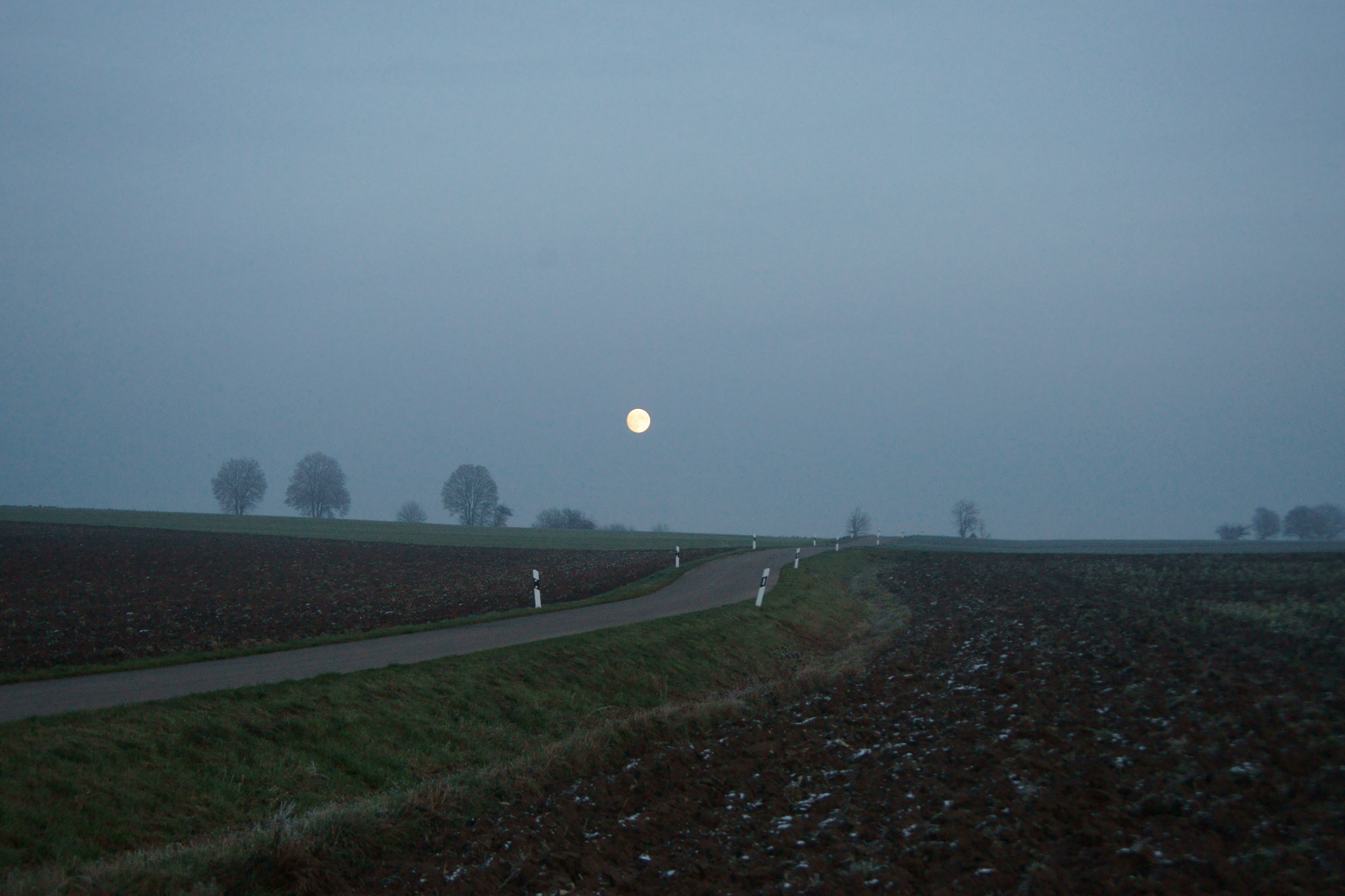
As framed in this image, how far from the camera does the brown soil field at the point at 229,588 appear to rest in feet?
65.8

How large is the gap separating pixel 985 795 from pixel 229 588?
101 feet

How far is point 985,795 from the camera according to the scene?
8031 mm

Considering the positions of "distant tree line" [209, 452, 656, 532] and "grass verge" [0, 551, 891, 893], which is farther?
"distant tree line" [209, 452, 656, 532]

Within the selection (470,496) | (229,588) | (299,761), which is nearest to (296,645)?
(299,761)

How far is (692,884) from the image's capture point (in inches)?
278

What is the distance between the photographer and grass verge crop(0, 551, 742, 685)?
49.5 ft

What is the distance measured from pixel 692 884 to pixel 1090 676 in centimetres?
801

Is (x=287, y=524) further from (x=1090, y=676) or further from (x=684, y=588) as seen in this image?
(x=1090, y=676)

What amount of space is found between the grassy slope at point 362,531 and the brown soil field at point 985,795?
58314 mm

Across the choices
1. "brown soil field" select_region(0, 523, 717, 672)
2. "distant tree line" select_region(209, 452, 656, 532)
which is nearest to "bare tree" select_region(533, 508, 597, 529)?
"distant tree line" select_region(209, 452, 656, 532)

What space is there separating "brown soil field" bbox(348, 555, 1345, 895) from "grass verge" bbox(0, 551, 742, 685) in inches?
371

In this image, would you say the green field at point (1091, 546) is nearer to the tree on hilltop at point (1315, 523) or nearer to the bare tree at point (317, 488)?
the tree on hilltop at point (1315, 523)

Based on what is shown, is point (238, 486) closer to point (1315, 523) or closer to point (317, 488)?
point (317, 488)

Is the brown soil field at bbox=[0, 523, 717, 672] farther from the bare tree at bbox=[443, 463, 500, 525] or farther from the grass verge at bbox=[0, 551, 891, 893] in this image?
the bare tree at bbox=[443, 463, 500, 525]
